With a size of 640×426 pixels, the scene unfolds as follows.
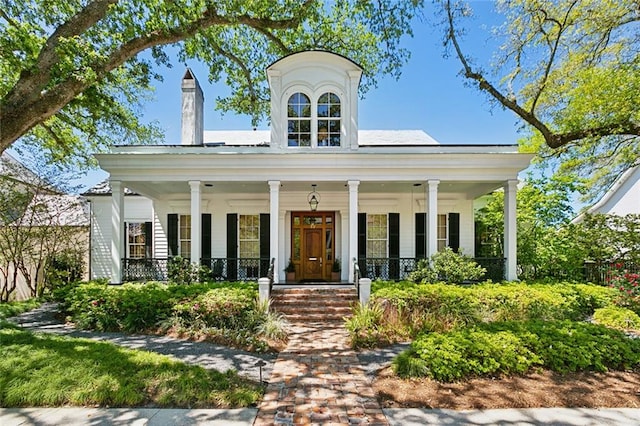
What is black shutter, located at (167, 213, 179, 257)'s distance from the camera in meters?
13.0

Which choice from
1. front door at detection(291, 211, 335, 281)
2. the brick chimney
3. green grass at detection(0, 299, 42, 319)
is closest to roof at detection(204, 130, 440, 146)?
the brick chimney

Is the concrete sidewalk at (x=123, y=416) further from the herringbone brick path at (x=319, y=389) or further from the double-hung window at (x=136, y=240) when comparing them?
the double-hung window at (x=136, y=240)

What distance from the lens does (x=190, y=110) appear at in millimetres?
13977

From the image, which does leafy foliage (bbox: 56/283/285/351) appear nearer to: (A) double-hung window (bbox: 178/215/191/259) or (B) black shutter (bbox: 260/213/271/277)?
(B) black shutter (bbox: 260/213/271/277)

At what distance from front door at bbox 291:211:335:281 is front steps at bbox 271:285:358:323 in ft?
10.0

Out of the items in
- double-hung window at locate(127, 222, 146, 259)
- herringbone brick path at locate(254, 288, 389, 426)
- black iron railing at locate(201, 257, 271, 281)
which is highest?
double-hung window at locate(127, 222, 146, 259)

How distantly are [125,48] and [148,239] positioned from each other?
26.5ft

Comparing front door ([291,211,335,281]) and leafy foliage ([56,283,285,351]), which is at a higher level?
front door ([291,211,335,281])

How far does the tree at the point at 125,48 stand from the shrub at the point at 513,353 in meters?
8.74

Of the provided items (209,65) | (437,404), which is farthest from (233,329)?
(209,65)

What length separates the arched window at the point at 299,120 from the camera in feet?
36.7

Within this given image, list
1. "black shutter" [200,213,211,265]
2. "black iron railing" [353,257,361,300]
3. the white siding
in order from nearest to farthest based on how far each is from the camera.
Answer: "black iron railing" [353,257,361,300]
the white siding
"black shutter" [200,213,211,265]

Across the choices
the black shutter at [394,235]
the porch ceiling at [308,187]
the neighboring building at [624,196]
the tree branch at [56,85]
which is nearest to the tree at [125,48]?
the tree branch at [56,85]

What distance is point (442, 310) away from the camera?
796cm
